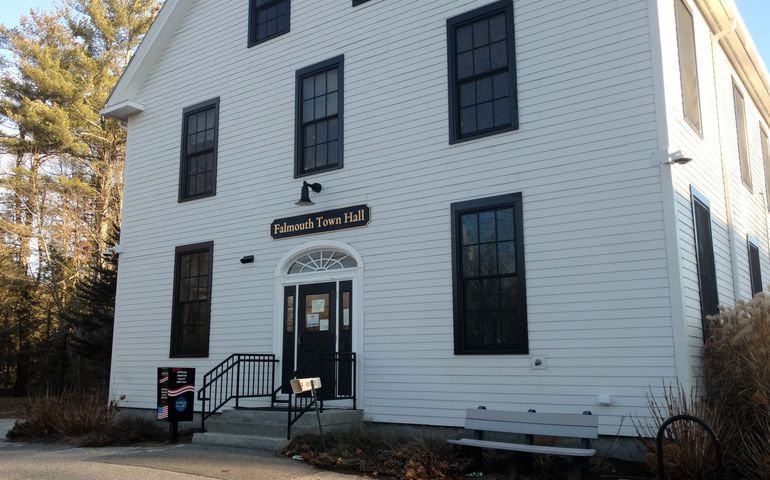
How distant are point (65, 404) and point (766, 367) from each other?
36.9ft

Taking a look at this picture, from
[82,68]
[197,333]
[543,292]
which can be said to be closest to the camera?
[543,292]

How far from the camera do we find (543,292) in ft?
29.5

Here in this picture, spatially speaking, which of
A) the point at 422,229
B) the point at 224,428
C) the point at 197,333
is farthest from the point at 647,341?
the point at 197,333

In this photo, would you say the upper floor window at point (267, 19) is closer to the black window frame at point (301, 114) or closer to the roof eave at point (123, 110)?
the black window frame at point (301, 114)

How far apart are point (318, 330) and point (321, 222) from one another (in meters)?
1.81

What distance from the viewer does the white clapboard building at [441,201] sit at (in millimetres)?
8578

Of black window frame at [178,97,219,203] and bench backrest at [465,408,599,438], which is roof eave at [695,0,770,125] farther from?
black window frame at [178,97,219,203]

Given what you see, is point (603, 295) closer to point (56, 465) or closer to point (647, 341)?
point (647, 341)

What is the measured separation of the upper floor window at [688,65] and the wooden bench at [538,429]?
477 cm

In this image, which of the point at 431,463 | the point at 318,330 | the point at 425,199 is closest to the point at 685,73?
the point at 425,199

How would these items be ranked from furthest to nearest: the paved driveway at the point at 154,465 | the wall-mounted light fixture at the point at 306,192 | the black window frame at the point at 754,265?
1. the black window frame at the point at 754,265
2. the wall-mounted light fixture at the point at 306,192
3. the paved driveway at the point at 154,465

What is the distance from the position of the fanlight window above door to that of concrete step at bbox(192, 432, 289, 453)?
2982 mm

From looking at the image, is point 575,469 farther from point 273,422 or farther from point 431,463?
point 273,422

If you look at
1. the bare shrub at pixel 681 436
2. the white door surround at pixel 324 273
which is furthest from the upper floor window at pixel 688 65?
the white door surround at pixel 324 273
